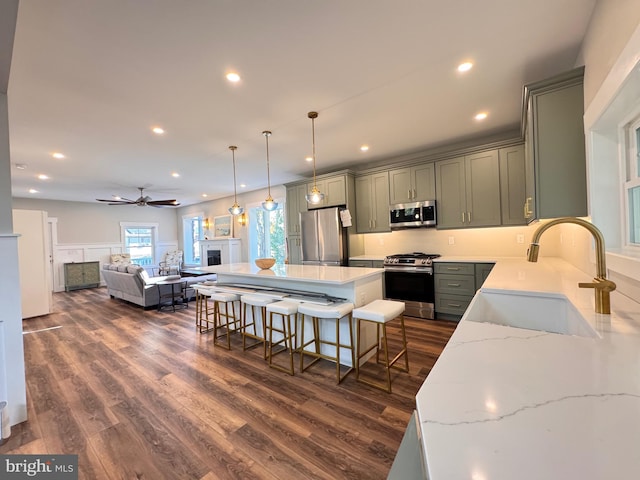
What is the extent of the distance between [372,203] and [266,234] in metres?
3.53

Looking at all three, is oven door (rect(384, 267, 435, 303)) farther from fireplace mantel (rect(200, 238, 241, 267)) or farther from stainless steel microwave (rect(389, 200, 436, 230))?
fireplace mantel (rect(200, 238, 241, 267))

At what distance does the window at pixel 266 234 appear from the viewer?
272 inches

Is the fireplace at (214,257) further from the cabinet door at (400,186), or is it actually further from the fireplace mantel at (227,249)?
the cabinet door at (400,186)

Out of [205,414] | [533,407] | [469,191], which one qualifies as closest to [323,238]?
[469,191]

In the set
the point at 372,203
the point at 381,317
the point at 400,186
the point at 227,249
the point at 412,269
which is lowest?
the point at 381,317

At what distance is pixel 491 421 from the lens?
0.51 metres

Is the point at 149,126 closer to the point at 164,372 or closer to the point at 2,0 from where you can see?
the point at 2,0

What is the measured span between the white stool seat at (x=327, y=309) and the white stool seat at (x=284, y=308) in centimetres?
8

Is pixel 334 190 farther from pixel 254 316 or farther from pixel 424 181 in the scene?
pixel 254 316

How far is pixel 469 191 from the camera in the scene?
375 centimetres

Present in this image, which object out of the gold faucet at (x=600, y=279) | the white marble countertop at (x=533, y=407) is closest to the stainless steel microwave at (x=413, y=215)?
the gold faucet at (x=600, y=279)

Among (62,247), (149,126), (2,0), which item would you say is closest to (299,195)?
(149,126)

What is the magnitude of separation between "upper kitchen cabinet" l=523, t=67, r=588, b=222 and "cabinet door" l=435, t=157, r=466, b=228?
1789 millimetres

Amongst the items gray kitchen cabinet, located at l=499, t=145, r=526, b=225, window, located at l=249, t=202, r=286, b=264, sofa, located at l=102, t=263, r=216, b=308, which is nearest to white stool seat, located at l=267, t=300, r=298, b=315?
gray kitchen cabinet, located at l=499, t=145, r=526, b=225
